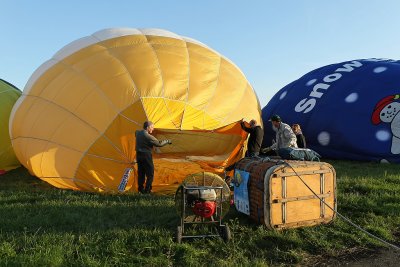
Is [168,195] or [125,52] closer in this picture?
[168,195]

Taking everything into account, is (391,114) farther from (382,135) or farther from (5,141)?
(5,141)

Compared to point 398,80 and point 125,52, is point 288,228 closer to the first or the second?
point 125,52

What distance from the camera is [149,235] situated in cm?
477

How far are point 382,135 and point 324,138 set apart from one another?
151cm

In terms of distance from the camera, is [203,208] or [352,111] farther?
[352,111]

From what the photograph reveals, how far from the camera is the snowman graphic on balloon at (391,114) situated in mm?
10258

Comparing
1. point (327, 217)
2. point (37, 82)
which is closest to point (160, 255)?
point (327, 217)

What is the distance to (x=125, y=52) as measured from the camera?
8.41 metres

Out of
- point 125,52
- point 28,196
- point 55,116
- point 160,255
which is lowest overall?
point 28,196

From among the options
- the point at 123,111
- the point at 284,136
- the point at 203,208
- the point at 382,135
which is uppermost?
the point at 123,111

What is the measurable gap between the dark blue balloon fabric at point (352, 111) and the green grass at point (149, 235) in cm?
376

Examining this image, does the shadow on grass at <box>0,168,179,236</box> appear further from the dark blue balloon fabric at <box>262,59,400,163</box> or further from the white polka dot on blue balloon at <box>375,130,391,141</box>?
the white polka dot on blue balloon at <box>375,130,391,141</box>

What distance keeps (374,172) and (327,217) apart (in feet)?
13.7

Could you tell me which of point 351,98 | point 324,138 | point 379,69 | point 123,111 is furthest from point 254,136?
point 379,69
